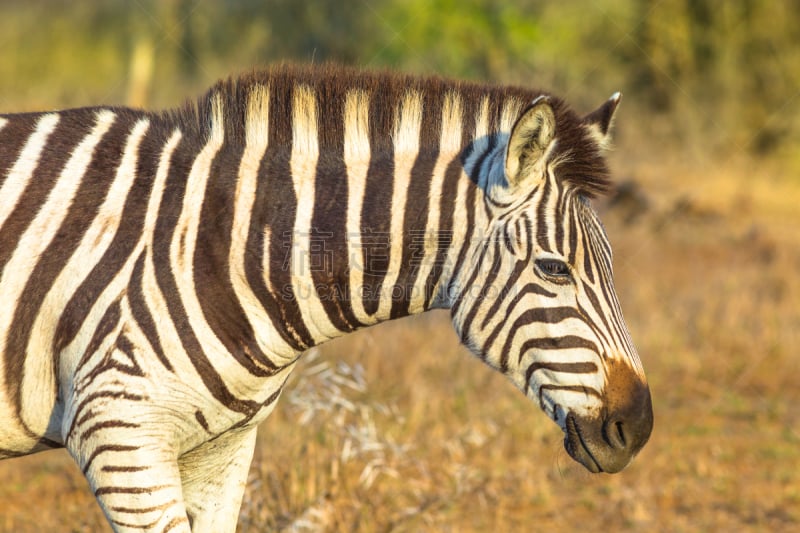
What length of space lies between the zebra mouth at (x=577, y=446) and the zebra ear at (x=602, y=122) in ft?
3.44

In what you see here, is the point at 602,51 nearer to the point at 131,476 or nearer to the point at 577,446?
the point at 577,446

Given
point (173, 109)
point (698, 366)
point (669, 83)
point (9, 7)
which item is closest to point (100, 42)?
point (9, 7)

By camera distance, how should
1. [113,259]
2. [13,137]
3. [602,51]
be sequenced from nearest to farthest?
[113,259], [13,137], [602,51]

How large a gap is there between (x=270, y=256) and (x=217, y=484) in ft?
3.40

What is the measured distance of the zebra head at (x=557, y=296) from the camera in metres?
3.23

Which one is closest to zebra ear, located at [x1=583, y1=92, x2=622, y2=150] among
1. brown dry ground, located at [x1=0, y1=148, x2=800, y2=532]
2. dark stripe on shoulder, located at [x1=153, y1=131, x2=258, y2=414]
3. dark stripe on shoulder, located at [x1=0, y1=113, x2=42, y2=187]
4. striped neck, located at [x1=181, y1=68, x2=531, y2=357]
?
striped neck, located at [x1=181, y1=68, x2=531, y2=357]

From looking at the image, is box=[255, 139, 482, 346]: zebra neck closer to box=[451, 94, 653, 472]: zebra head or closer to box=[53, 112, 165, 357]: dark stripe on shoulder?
box=[451, 94, 653, 472]: zebra head

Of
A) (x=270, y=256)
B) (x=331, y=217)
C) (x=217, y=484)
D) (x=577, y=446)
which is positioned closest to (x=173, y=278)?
(x=270, y=256)

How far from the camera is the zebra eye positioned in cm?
326

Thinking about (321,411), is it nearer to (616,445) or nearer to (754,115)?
(616,445)

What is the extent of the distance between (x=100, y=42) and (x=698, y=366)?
30886 millimetres

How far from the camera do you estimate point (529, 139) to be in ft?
10.5

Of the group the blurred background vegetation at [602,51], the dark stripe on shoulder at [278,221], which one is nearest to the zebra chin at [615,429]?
the dark stripe on shoulder at [278,221]

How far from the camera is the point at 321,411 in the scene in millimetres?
5492
